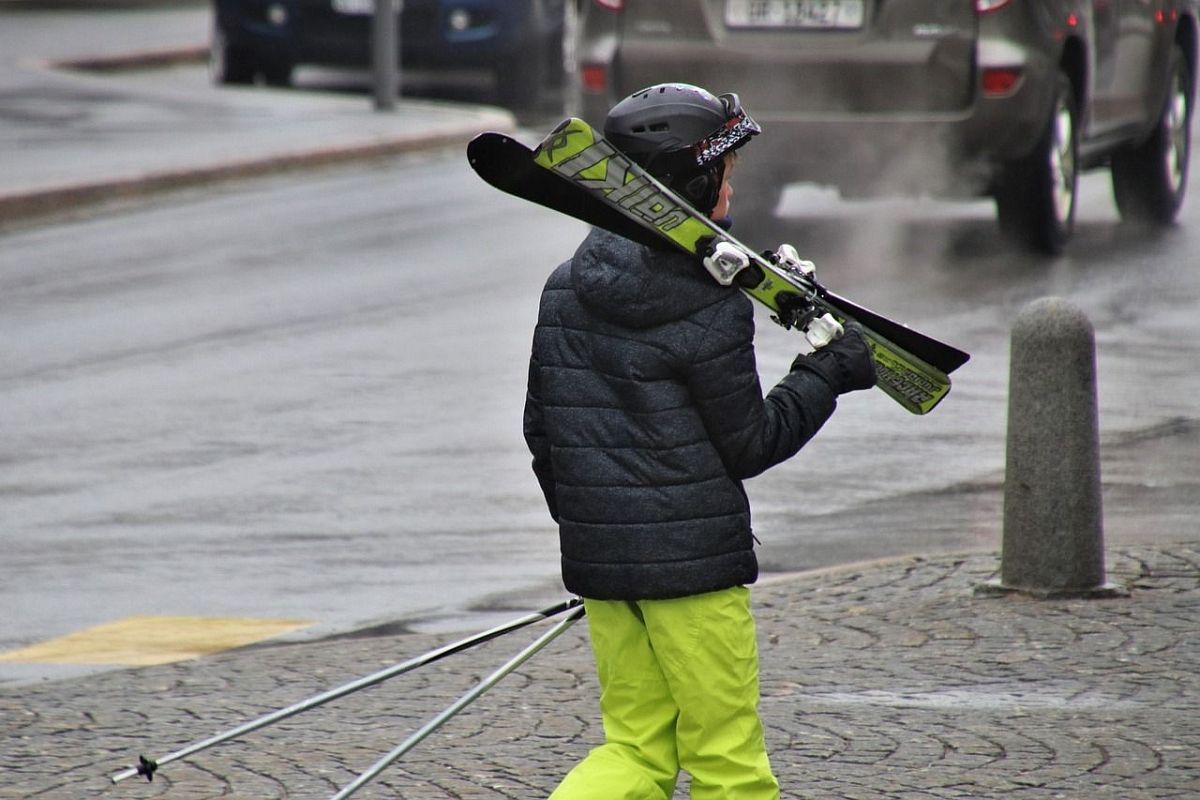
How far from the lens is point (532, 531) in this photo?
8.04 metres

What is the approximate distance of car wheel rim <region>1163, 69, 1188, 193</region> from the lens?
1445cm

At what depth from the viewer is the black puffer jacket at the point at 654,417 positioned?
4.16m

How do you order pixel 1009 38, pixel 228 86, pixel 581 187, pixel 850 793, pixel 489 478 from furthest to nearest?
pixel 228 86
pixel 1009 38
pixel 489 478
pixel 850 793
pixel 581 187

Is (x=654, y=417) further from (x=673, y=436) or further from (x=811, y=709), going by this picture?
(x=811, y=709)

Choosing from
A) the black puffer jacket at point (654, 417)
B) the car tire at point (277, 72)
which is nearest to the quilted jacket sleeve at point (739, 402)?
the black puffer jacket at point (654, 417)

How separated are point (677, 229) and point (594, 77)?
8.95 meters

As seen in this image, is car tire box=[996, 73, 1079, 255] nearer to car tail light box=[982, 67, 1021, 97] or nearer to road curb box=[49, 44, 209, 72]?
car tail light box=[982, 67, 1021, 97]

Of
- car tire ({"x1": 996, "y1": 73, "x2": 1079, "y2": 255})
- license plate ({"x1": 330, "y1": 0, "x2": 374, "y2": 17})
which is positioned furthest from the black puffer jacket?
license plate ({"x1": 330, "y1": 0, "x2": 374, "y2": 17})

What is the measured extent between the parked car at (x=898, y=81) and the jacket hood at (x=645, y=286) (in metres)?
8.27

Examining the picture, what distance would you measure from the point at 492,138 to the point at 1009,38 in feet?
27.3

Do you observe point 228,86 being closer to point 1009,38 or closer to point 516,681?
point 1009,38

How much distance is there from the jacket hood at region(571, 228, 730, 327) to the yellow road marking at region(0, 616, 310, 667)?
9.07 feet

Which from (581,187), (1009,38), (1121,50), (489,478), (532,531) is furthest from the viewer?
(1121,50)

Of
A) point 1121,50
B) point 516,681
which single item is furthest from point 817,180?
point 516,681
